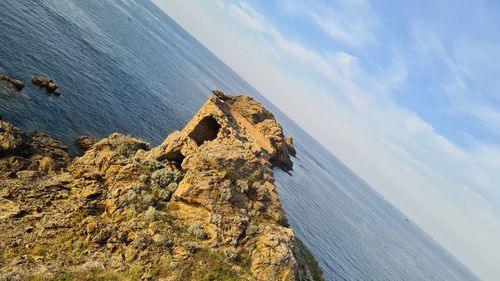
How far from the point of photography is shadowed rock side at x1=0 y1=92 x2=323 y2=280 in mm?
19781

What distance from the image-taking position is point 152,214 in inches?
888

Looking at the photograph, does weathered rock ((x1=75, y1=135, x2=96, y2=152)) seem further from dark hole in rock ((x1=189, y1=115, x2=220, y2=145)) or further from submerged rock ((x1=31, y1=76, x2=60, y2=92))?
dark hole in rock ((x1=189, y1=115, x2=220, y2=145))

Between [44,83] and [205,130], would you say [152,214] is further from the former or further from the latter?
[44,83]

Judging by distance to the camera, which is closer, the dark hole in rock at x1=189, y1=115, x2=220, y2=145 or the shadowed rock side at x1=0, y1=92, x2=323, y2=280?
the shadowed rock side at x1=0, y1=92, x2=323, y2=280

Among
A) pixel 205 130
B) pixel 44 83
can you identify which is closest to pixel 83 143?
pixel 44 83

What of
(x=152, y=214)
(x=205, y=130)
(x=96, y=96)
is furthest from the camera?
(x=96, y=96)

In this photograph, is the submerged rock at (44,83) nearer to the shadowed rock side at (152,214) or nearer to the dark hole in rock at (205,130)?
the shadowed rock side at (152,214)

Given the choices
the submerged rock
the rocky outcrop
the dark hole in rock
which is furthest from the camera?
the submerged rock

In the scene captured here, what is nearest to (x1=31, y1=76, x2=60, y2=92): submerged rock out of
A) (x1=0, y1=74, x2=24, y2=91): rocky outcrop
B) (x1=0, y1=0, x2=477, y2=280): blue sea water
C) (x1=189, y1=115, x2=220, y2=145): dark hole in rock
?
(x1=0, y1=0, x2=477, y2=280): blue sea water

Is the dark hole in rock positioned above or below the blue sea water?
Answer: above

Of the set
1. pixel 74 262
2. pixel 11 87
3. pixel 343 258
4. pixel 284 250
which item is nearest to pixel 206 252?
pixel 284 250

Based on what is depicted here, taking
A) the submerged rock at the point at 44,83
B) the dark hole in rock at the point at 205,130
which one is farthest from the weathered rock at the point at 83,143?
the dark hole in rock at the point at 205,130

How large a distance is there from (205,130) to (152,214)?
1176 centimetres

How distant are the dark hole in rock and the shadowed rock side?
0.41ft
